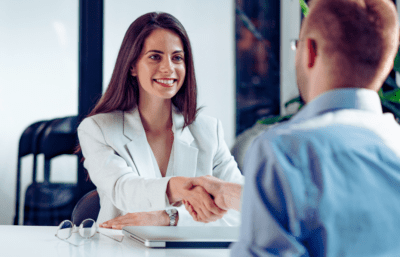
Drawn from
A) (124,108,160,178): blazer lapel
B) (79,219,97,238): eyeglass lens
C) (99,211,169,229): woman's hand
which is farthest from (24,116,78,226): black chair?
(79,219,97,238): eyeglass lens

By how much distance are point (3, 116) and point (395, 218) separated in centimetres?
300

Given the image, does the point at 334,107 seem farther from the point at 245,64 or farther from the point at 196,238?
the point at 245,64

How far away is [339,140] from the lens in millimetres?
508

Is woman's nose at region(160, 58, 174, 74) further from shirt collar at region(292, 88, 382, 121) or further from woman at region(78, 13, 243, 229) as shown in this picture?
shirt collar at region(292, 88, 382, 121)

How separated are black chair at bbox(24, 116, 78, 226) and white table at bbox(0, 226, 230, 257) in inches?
79.1

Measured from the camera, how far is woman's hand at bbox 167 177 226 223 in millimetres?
1360

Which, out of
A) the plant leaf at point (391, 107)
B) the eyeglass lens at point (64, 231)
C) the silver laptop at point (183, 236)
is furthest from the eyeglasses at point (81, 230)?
the plant leaf at point (391, 107)

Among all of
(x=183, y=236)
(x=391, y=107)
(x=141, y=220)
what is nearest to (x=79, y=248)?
(x=183, y=236)

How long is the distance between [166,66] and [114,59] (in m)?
1.68

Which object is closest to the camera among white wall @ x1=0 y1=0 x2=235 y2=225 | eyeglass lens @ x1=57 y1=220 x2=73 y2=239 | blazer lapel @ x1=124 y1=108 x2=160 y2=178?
eyeglass lens @ x1=57 y1=220 x2=73 y2=239

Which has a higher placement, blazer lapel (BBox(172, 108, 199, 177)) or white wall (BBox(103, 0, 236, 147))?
white wall (BBox(103, 0, 236, 147))

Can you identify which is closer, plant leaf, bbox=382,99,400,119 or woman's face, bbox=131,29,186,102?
woman's face, bbox=131,29,186,102

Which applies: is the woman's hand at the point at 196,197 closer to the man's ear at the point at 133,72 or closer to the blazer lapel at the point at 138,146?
the blazer lapel at the point at 138,146

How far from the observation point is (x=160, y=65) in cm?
188
